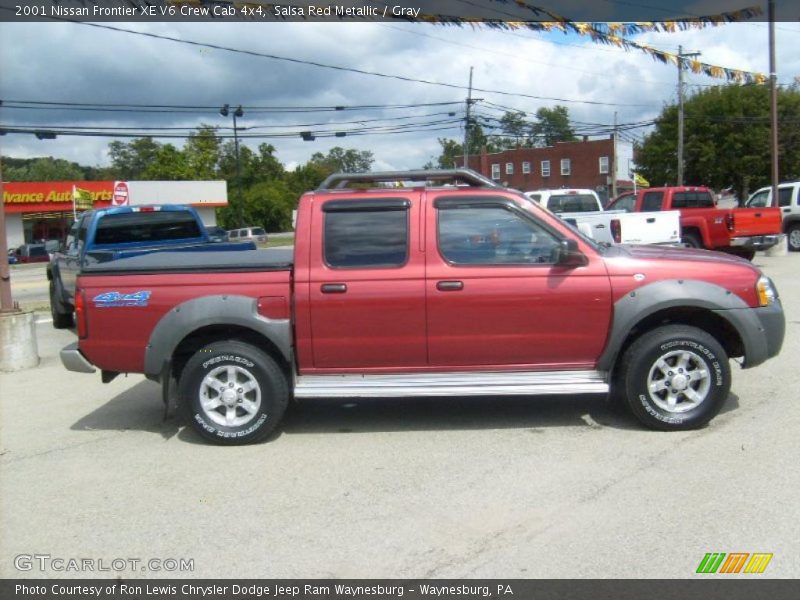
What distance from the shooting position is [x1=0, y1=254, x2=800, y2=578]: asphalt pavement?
385cm

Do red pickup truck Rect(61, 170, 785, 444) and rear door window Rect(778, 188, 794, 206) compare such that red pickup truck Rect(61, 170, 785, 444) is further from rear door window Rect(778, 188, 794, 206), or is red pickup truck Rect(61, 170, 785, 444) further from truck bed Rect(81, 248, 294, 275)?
rear door window Rect(778, 188, 794, 206)

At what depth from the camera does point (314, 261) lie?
18.4 ft

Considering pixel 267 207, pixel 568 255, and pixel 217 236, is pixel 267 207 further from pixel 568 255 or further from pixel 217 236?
pixel 568 255

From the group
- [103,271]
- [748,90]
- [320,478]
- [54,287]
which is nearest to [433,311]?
[320,478]

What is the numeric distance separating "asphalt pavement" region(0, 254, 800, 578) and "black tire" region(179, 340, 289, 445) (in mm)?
161

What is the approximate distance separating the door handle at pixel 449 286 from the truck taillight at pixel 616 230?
30.4ft

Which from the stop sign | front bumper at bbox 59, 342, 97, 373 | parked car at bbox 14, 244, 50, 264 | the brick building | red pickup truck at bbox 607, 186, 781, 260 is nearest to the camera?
front bumper at bbox 59, 342, 97, 373

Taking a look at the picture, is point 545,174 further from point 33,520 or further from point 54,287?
point 33,520

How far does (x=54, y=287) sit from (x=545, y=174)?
183 feet
